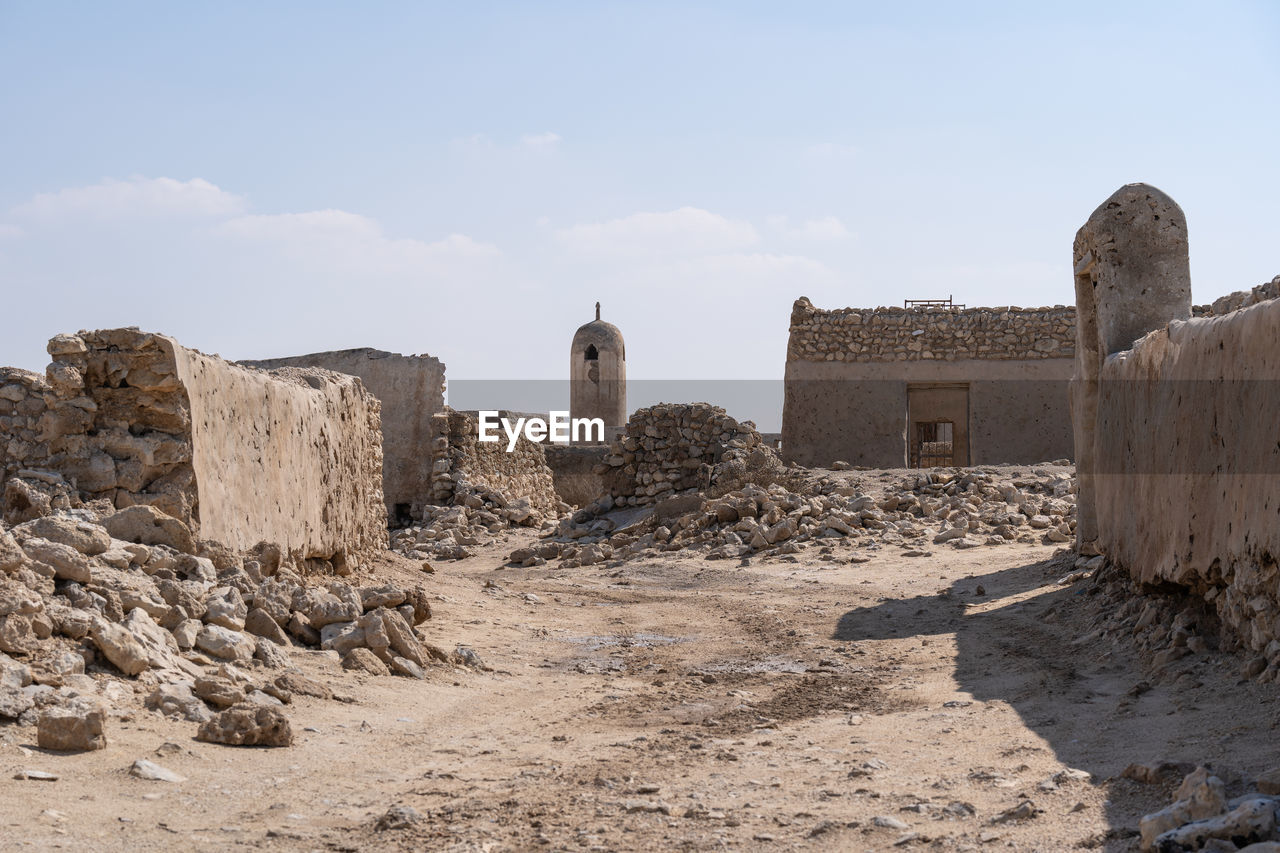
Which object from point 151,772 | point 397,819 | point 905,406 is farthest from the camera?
point 905,406

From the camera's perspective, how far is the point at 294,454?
25.7 ft

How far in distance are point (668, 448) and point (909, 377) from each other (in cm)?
368

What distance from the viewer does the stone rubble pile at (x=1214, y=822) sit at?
9.35ft

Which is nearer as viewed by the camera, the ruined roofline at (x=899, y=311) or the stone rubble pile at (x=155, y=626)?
the stone rubble pile at (x=155, y=626)

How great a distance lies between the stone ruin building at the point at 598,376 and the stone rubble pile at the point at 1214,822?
2652cm

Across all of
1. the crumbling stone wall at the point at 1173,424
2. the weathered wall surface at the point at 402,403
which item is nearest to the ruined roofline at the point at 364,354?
the weathered wall surface at the point at 402,403

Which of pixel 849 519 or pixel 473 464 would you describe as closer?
pixel 849 519

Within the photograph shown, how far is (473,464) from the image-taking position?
1705 cm

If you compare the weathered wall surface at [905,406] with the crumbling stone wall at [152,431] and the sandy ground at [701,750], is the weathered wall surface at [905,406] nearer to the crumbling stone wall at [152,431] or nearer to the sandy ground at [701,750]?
the sandy ground at [701,750]

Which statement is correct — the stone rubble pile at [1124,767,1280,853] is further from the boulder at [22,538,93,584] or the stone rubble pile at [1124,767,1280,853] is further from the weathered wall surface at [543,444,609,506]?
the weathered wall surface at [543,444,609,506]

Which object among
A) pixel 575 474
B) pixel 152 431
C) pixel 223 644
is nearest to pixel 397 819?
pixel 223 644

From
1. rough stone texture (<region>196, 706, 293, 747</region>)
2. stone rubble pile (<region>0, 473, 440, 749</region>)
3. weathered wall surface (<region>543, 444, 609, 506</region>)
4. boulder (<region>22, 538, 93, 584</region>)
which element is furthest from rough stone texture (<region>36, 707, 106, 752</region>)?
weathered wall surface (<region>543, 444, 609, 506</region>)

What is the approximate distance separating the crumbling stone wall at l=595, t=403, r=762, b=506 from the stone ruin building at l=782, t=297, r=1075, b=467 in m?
1.56

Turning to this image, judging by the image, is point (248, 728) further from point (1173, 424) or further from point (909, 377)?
point (909, 377)
